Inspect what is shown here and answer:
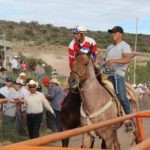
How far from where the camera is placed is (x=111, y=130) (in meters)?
10.1

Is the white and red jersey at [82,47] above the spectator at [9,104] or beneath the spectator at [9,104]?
above

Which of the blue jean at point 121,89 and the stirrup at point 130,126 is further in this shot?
the blue jean at point 121,89

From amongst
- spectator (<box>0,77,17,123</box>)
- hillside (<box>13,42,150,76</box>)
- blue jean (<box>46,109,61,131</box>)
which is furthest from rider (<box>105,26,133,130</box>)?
hillside (<box>13,42,150,76</box>)

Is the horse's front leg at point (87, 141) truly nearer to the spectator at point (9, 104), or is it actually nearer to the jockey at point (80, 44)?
the jockey at point (80, 44)

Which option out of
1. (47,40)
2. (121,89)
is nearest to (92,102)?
(121,89)

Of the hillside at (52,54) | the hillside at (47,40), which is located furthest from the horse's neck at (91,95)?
the hillside at (47,40)

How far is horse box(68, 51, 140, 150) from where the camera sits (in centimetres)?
1001

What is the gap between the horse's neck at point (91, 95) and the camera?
1019 centimetres

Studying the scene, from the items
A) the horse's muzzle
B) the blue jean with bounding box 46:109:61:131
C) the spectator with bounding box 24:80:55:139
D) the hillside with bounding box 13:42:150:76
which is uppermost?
the horse's muzzle

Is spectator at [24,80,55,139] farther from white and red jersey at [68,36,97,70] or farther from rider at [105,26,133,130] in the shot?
white and red jersey at [68,36,97,70]

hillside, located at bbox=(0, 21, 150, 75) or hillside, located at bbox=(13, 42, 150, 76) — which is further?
hillside, located at bbox=(0, 21, 150, 75)

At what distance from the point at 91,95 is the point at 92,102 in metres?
0.13

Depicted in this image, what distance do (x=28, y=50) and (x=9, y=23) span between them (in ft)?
123

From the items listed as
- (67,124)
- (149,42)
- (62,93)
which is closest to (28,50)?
(149,42)
